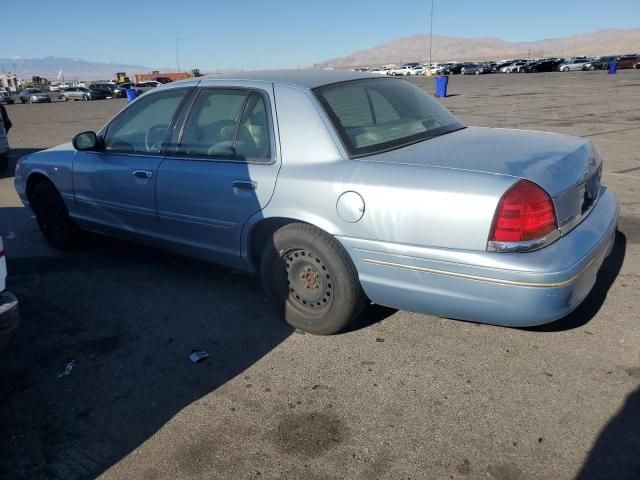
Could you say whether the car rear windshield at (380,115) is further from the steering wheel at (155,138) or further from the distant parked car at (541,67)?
the distant parked car at (541,67)

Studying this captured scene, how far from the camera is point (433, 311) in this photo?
304 centimetres

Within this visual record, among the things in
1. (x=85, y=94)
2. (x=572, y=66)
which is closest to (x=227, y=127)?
(x=85, y=94)

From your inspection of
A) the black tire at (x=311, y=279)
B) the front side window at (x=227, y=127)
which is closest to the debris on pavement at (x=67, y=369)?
the black tire at (x=311, y=279)

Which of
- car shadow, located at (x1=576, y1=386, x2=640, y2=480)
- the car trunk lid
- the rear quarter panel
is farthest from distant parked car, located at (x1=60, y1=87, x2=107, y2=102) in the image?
car shadow, located at (x1=576, y1=386, x2=640, y2=480)

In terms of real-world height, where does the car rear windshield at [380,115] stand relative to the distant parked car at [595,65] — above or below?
below

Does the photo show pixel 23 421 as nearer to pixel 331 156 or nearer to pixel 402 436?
pixel 402 436

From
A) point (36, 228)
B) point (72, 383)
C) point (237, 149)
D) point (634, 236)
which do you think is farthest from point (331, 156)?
point (36, 228)

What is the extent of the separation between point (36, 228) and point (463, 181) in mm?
5417

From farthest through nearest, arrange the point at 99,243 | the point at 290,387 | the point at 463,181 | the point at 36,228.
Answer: the point at 36,228, the point at 99,243, the point at 290,387, the point at 463,181

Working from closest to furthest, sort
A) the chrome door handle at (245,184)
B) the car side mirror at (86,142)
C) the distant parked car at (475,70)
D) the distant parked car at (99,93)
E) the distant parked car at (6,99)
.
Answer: the chrome door handle at (245,184), the car side mirror at (86,142), the distant parked car at (6,99), the distant parked car at (99,93), the distant parked car at (475,70)

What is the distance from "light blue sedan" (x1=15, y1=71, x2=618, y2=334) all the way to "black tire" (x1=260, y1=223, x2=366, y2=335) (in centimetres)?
1

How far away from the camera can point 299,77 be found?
380 cm

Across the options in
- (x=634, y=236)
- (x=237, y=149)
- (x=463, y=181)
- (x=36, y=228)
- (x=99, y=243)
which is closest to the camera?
(x=463, y=181)

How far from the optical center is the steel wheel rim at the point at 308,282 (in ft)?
11.1
